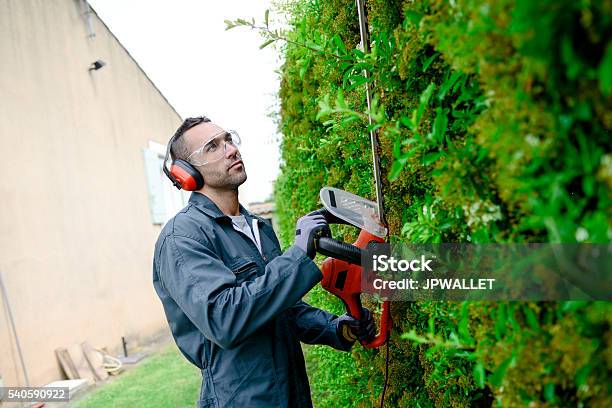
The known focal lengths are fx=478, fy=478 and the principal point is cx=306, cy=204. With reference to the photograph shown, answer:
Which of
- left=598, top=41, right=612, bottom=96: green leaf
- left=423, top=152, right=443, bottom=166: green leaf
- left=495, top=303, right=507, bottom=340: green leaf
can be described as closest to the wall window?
left=423, top=152, right=443, bottom=166: green leaf

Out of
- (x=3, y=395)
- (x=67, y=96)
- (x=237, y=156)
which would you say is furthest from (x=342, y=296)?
(x=67, y=96)

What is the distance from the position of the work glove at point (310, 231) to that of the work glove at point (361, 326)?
490mm

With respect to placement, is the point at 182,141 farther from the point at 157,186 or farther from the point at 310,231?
the point at 157,186

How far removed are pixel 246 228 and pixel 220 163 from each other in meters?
0.33

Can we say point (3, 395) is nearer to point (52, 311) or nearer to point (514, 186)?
point (52, 311)

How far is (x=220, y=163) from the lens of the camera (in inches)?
88.8

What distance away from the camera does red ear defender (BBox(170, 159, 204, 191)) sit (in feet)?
7.26

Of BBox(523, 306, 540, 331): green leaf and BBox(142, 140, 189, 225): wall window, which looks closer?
BBox(523, 306, 540, 331): green leaf

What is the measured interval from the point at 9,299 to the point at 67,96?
3.64m

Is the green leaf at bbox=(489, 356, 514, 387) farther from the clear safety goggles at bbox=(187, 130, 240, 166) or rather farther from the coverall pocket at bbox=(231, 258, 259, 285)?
the clear safety goggles at bbox=(187, 130, 240, 166)

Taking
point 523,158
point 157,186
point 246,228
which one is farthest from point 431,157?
point 157,186

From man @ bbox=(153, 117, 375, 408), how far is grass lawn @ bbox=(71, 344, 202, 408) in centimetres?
364

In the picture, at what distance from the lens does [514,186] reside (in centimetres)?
77

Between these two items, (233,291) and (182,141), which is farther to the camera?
(182,141)
